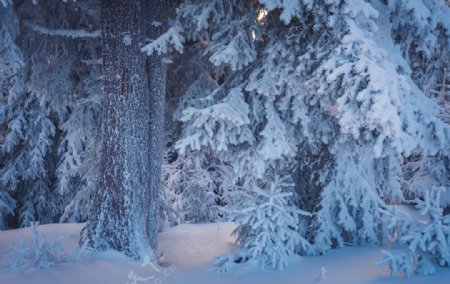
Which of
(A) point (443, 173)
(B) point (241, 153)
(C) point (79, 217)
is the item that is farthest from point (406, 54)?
(C) point (79, 217)

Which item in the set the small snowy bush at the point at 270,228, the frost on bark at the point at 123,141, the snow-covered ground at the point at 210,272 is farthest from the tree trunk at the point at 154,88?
the small snowy bush at the point at 270,228

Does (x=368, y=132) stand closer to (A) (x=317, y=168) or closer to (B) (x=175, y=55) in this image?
(A) (x=317, y=168)

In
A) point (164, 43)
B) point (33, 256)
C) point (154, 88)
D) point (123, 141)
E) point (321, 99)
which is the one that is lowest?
point (33, 256)

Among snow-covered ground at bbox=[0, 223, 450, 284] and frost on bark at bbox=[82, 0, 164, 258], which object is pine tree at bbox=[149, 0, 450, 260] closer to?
frost on bark at bbox=[82, 0, 164, 258]

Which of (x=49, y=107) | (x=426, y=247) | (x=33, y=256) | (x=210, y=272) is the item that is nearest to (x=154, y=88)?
(x=210, y=272)

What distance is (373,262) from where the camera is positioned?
5410mm

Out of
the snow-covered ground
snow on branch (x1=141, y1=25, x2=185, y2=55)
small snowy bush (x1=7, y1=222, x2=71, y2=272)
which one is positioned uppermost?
snow on branch (x1=141, y1=25, x2=185, y2=55)

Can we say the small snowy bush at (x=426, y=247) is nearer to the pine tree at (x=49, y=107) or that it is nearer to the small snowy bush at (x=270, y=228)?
the small snowy bush at (x=270, y=228)

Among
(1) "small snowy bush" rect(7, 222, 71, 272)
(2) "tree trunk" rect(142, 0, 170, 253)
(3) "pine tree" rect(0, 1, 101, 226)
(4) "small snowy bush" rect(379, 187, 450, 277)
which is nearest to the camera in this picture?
(4) "small snowy bush" rect(379, 187, 450, 277)

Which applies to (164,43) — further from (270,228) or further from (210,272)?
(210,272)

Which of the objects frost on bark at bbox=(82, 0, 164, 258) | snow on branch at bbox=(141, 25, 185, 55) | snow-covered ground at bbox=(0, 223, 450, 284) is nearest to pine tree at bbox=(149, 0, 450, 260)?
snow on branch at bbox=(141, 25, 185, 55)

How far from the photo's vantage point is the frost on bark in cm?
595

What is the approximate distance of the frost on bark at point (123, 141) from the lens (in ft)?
19.5

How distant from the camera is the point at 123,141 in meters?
6.02
